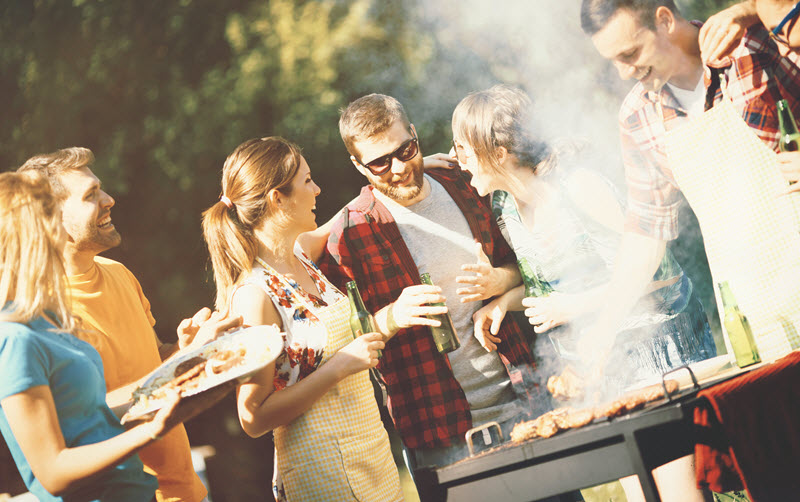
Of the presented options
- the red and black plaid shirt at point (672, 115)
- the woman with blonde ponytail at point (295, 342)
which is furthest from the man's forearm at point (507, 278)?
the woman with blonde ponytail at point (295, 342)

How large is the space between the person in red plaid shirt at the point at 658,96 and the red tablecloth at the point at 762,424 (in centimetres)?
38

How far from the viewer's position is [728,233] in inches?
99.5

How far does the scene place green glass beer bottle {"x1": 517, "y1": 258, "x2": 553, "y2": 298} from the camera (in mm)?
2848

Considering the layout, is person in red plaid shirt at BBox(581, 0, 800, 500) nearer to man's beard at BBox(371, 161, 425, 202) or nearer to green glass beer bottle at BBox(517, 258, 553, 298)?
green glass beer bottle at BBox(517, 258, 553, 298)

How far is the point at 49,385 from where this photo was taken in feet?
6.12

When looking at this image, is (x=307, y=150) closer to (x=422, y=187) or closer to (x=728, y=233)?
(x=422, y=187)

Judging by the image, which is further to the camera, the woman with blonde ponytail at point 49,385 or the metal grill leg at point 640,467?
the metal grill leg at point 640,467

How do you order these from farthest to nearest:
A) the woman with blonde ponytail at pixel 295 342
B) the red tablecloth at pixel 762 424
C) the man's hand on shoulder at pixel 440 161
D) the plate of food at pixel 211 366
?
the man's hand on shoulder at pixel 440 161 → the woman with blonde ponytail at pixel 295 342 → the red tablecloth at pixel 762 424 → the plate of food at pixel 211 366

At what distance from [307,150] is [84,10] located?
1486 millimetres

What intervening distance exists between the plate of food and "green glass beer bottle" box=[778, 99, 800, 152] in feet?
6.01

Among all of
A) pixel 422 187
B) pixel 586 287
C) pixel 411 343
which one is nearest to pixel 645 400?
pixel 586 287

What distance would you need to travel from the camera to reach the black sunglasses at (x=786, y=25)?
2.22m

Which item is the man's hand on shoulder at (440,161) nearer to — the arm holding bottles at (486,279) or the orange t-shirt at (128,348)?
the arm holding bottles at (486,279)

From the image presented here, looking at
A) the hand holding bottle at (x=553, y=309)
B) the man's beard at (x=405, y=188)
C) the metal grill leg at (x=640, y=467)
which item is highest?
the man's beard at (x=405, y=188)
